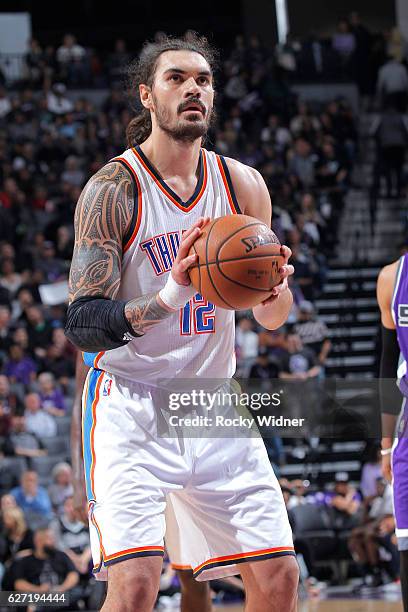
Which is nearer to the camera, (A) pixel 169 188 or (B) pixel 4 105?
(A) pixel 169 188

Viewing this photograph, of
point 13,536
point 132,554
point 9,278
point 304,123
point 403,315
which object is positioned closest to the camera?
point 132,554

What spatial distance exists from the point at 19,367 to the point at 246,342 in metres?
2.73

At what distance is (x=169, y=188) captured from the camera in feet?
12.5

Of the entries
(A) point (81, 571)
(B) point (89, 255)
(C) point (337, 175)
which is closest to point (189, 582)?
(B) point (89, 255)

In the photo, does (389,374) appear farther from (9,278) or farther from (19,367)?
(9,278)

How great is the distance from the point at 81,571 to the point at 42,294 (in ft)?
16.6

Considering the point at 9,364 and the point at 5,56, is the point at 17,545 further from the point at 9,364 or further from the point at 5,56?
the point at 5,56

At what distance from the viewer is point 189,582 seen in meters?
4.18

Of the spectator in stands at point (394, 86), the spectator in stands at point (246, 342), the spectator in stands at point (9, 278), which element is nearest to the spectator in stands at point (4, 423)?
the spectator in stands at point (9, 278)

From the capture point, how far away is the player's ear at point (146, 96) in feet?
13.0

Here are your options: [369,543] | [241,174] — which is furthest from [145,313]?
[369,543]

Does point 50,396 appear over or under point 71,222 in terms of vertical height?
under

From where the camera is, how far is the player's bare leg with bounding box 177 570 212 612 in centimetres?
418

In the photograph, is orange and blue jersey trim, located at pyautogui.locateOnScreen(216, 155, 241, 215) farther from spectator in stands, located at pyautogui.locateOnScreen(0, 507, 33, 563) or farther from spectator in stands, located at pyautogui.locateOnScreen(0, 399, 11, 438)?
spectator in stands, located at pyautogui.locateOnScreen(0, 399, 11, 438)
